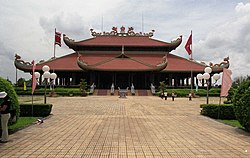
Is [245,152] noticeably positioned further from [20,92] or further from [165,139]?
[20,92]

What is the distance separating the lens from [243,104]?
9.02m

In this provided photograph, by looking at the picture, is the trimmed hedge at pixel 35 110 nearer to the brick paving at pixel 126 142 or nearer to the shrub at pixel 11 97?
the brick paving at pixel 126 142

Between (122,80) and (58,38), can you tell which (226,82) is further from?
(58,38)

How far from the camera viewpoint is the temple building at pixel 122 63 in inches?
1631

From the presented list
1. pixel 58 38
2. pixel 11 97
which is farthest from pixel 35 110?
pixel 58 38

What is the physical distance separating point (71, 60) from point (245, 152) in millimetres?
41903

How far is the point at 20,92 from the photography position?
36312 millimetres

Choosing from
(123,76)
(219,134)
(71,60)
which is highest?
(71,60)

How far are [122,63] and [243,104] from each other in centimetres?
3399

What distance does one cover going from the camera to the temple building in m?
41.4

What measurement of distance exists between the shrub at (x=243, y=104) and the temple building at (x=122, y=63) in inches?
1186

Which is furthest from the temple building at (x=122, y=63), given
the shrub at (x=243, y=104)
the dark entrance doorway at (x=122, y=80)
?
the shrub at (x=243, y=104)

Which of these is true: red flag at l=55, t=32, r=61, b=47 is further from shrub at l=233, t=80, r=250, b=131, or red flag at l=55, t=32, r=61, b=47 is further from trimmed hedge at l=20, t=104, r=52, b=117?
shrub at l=233, t=80, r=250, b=131

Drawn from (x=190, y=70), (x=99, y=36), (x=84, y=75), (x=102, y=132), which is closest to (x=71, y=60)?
(x=84, y=75)
